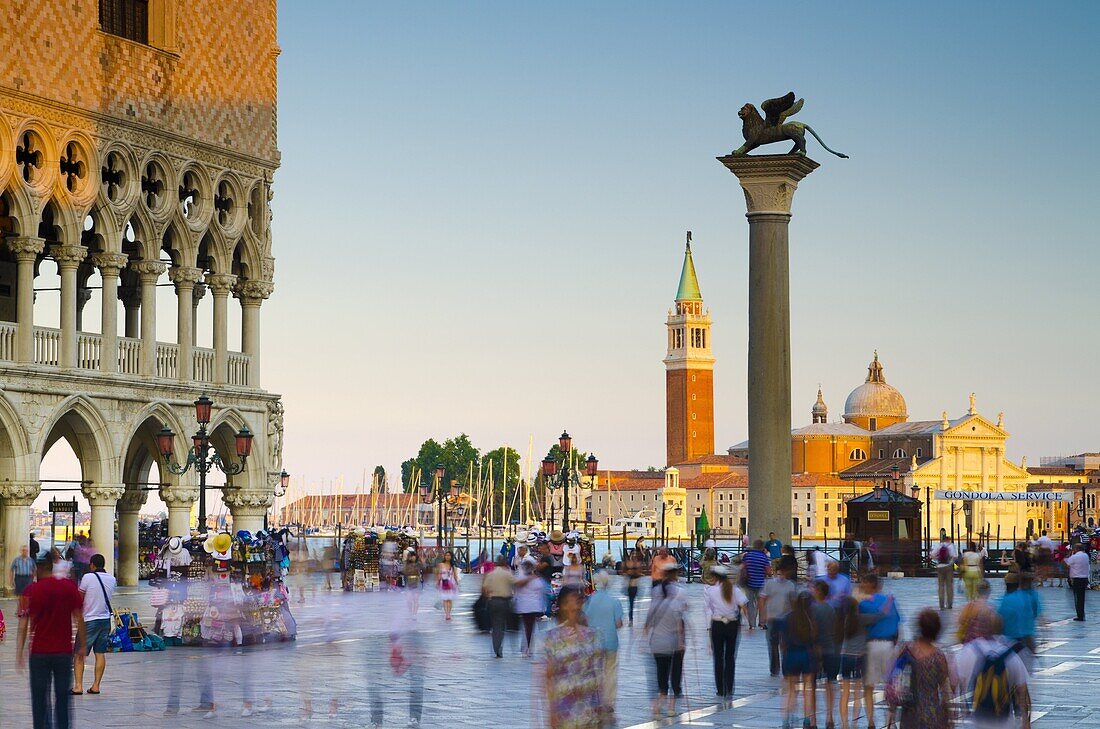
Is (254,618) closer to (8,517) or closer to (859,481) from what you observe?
(8,517)

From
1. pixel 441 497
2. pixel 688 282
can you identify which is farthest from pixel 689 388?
pixel 441 497

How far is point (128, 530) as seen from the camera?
37469 millimetres

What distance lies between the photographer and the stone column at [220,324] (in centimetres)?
3634

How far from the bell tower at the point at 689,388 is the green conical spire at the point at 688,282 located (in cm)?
489

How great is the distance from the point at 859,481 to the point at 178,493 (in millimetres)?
149283

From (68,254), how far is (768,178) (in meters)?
13.4

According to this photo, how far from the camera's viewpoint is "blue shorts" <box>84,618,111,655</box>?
1722 centimetres

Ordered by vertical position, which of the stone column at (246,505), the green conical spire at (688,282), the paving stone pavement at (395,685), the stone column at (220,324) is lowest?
the paving stone pavement at (395,685)

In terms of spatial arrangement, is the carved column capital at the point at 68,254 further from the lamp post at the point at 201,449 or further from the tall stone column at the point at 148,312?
the lamp post at the point at 201,449

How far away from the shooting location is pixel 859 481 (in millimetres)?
179375

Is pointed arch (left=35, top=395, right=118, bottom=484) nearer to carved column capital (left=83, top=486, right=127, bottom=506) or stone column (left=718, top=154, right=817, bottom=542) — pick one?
carved column capital (left=83, top=486, right=127, bottom=506)

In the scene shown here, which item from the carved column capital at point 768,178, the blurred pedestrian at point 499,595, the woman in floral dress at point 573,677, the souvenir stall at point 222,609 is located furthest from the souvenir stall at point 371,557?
the woman in floral dress at point 573,677

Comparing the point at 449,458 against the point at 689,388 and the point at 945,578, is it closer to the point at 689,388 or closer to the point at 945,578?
the point at 689,388

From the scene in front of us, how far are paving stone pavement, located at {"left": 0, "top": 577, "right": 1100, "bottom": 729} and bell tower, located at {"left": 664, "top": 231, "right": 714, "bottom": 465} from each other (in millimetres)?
151285
